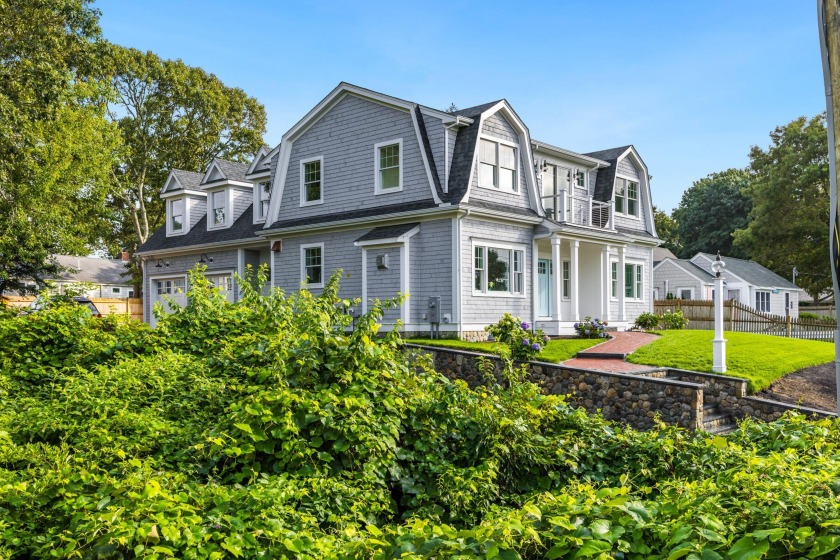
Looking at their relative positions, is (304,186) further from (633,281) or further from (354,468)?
(354,468)

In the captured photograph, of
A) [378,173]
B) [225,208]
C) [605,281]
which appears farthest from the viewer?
[225,208]

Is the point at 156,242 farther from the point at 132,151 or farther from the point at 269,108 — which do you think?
the point at 269,108

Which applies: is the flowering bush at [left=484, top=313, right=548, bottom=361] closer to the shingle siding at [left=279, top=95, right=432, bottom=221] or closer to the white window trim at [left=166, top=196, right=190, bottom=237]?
the shingle siding at [left=279, top=95, right=432, bottom=221]

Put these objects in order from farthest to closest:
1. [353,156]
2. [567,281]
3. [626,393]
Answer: [567,281] < [353,156] < [626,393]

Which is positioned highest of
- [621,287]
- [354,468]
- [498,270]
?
[498,270]

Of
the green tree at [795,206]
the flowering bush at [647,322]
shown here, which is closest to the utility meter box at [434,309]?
the flowering bush at [647,322]

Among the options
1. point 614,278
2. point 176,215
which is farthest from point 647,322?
point 176,215

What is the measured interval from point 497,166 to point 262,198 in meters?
9.65

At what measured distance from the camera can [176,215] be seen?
28.5 meters

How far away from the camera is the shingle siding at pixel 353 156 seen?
1867cm

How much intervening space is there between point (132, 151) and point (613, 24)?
113 feet

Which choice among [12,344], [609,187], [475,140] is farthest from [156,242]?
[12,344]

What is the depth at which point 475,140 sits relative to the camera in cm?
1803

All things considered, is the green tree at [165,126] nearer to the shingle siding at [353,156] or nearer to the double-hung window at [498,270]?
the shingle siding at [353,156]
